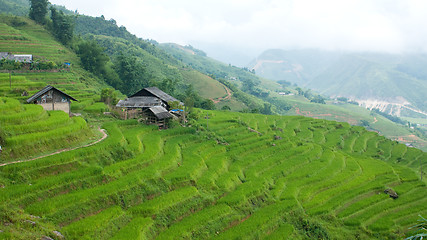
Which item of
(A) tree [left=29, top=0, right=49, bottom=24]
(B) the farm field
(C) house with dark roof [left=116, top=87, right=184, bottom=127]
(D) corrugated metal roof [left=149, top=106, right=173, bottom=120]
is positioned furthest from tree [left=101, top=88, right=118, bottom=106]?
(B) the farm field

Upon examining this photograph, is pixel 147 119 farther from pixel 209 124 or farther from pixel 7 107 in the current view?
pixel 7 107

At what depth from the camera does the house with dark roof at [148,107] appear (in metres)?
29.6

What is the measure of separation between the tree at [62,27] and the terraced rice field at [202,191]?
144 ft

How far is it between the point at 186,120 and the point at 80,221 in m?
20.5

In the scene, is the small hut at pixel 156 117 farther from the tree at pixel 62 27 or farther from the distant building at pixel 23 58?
the tree at pixel 62 27

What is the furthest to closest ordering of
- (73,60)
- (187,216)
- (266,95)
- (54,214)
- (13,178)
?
(266,95) → (73,60) → (187,216) → (13,178) → (54,214)

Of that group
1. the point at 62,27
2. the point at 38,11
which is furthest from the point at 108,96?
the point at 38,11

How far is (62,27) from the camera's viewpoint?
6169 cm

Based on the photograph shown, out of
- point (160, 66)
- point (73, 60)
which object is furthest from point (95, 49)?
point (160, 66)

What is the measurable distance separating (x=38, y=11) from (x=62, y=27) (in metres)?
7.79

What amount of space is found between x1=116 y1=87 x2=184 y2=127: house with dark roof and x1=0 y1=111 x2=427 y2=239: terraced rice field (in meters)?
1.86

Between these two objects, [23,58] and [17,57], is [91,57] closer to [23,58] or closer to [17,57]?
[23,58]

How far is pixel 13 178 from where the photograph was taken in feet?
48.8

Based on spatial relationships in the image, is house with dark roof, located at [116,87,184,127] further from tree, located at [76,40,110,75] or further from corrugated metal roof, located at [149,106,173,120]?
tree, located at [76,40,110,75]
